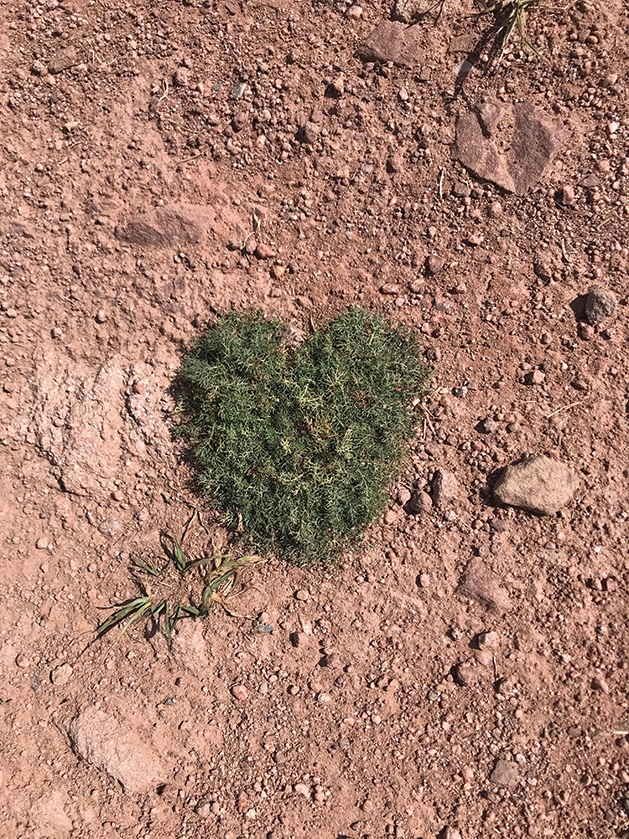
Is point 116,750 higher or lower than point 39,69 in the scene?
lower

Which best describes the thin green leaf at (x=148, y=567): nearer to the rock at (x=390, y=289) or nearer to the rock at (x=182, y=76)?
the rock at (x=390, y=289)

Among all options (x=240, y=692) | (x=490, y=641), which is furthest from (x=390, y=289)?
(x=240, y=692)

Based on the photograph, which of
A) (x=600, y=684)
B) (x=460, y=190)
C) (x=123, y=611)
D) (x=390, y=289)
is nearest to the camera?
(x=600, y=684)

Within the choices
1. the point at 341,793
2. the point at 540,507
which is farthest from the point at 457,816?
the point at 540,507

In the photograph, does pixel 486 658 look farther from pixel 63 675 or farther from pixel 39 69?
pixel 39 69

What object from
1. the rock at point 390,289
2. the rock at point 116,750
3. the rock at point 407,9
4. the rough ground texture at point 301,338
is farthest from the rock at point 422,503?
the rock at point 407,9

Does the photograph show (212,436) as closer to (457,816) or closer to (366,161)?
(366,161)
